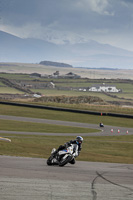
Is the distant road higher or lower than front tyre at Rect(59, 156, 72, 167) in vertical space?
lower

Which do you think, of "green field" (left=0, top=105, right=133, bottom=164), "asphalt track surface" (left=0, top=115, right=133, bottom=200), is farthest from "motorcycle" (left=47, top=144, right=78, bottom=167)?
"green field" (left=0, top=105, right=133, bottom=164)

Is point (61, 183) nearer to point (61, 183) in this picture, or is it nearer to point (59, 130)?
point (61, 183)

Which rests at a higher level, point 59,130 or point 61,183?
point 61,183

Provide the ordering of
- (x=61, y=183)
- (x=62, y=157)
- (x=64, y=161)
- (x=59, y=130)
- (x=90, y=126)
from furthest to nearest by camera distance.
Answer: (x=90, y=126) < (x=59, y=130) < (x=62, y=157) < (x=64, y=161) < (x=61, y=183)

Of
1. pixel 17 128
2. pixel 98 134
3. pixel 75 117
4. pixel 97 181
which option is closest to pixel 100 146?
pixel 98 134

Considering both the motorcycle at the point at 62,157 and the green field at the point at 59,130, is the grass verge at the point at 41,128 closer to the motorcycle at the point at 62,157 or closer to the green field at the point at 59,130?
the green field at the point at 59,130

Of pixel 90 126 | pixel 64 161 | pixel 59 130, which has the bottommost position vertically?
pixel 59 130

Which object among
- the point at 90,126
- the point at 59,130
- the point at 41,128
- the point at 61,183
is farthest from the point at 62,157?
the point at 90,126

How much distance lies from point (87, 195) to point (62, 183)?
1.87 metres

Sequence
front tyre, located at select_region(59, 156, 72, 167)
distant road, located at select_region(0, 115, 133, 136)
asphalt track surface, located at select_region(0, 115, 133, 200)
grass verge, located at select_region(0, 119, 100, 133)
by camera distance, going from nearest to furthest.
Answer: asphalt track surface, located at select_region(0, 115, 133, 200) → front tyre, located at select_region(59, 156, 72, 167) → grass verge, located at select_region(0, 119, 100, 133) → distant road, located at select_region(0, 115, 133, 136)

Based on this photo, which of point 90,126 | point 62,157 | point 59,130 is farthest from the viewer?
point 90,126

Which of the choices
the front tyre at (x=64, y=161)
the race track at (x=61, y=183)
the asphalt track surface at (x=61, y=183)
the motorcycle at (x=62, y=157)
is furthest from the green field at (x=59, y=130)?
the race track at (x=61, y=183)

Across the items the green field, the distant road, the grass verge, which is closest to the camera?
the green field

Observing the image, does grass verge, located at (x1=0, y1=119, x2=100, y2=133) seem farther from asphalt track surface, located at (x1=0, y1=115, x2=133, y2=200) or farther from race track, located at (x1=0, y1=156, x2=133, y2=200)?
race track, located at (x1=0, y1=156, x2=133, y2=200)
